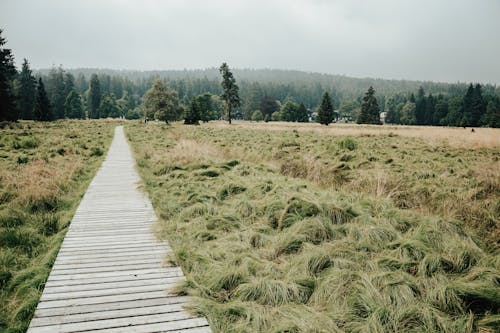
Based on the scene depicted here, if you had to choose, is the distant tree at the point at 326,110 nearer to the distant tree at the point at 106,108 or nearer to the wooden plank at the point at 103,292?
the distant tree at the point at 106,108

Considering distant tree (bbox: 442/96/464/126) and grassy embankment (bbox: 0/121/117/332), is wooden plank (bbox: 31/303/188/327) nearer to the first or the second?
grassy embankment (bbox: 0/121/117/332)

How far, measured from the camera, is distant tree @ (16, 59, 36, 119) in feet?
178

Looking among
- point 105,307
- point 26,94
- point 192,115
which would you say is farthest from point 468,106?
point 26,94

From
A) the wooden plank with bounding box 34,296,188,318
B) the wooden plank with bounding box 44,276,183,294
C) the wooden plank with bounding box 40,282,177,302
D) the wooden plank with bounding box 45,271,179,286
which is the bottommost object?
the wooden plank with bounding box 45,271,179,286

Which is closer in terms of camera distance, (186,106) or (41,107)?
(41,107)

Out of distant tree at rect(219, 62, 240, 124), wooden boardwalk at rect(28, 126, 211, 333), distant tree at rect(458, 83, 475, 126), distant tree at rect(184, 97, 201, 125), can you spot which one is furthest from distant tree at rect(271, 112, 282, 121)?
wooden boardwalk at rect(28, 126, 211, 333)

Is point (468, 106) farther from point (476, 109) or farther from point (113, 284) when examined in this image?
point (113, 284)

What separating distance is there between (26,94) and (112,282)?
2537 inches

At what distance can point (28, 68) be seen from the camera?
5822 centimetres

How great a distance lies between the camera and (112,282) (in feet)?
13.5

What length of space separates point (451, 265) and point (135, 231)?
5.20 meters

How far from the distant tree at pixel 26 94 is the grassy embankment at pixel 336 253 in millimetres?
58468

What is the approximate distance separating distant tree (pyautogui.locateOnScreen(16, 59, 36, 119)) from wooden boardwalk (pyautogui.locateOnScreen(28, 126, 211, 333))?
59870mm

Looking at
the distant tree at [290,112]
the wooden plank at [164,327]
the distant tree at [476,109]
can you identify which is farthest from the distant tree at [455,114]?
the wooden plank at [164,327]
